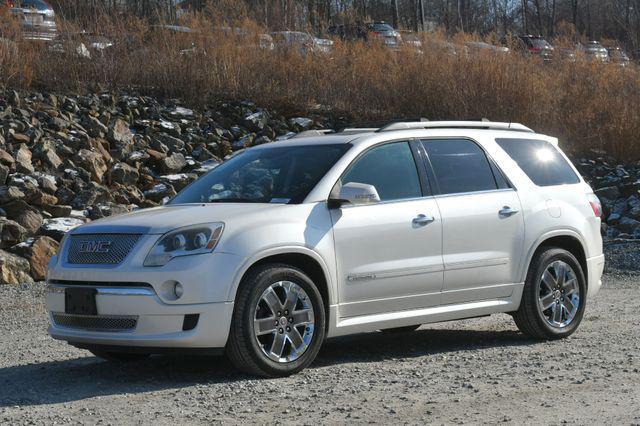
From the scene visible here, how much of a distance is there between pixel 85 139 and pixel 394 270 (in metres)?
11.2

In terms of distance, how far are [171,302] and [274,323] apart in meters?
0.71

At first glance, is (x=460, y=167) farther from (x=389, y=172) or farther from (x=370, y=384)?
(x=370, y=384)

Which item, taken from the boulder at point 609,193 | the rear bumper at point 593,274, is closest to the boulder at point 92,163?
the boulder at point 609,193

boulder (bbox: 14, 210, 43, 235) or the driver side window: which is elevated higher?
the driver side window

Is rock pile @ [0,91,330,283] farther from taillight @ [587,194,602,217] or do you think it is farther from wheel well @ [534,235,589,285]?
taillight @ [587,194,602,217]

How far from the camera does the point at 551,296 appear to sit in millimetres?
9070

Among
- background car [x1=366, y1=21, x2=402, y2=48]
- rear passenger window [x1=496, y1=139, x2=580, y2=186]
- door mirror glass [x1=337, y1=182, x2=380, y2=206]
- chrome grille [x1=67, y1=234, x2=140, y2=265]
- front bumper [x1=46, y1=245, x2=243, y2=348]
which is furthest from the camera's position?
background car [x1=366, y1=21, x2=402, y2=48]

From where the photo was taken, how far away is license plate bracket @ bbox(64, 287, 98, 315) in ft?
23.8

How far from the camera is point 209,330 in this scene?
23.0 ft

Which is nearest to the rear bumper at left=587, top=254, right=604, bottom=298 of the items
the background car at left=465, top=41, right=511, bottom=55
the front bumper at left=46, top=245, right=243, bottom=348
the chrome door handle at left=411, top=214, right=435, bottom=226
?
the chrome door handle at left=411, top=214, right=435, bottom=226

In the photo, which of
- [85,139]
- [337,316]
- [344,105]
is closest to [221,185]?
[337,316]

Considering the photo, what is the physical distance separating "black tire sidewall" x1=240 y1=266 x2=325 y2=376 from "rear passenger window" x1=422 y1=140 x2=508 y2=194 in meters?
1.57

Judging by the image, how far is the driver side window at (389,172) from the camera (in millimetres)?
8094

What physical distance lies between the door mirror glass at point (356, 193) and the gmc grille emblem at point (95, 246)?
1.61m
